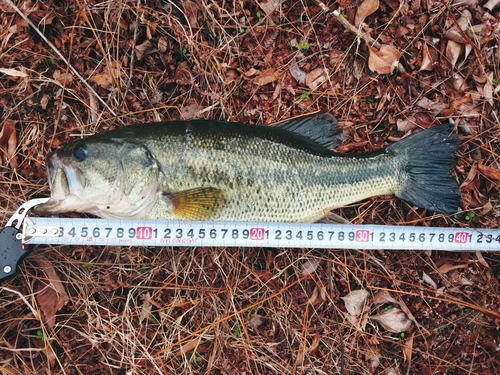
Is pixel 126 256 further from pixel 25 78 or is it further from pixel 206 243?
pixel 25 78

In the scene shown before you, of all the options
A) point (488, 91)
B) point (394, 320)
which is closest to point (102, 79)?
point (394, 320)

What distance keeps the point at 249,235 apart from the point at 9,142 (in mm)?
2181

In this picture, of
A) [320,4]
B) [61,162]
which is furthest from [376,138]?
[61,162]

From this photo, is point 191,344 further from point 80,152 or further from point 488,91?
point 488,91

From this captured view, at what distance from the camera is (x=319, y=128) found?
3.21m

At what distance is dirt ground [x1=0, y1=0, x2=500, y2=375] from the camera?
3268mm

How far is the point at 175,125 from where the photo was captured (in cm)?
291

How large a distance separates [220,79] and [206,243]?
1441mm

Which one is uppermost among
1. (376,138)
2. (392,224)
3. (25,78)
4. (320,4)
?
(320,4)

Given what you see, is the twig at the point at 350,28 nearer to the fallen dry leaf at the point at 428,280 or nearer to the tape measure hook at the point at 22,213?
A: the fallen dry leaf at the point at 428,280

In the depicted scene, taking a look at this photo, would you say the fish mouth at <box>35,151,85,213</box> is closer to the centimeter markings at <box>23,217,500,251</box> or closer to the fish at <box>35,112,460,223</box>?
the fish at <box>35,112,460,223</box>

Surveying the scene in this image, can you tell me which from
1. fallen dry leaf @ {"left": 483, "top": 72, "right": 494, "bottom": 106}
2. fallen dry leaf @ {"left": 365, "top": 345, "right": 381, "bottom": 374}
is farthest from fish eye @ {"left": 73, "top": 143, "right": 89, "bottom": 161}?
fallen dry leaf @ {"left": 483, "top": 72, "right": 494, "bottom": 106}

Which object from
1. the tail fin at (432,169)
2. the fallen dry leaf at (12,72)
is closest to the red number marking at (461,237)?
the tail fin at (432,169)

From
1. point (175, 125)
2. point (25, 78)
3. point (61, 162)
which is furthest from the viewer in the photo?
point (25, 78)
